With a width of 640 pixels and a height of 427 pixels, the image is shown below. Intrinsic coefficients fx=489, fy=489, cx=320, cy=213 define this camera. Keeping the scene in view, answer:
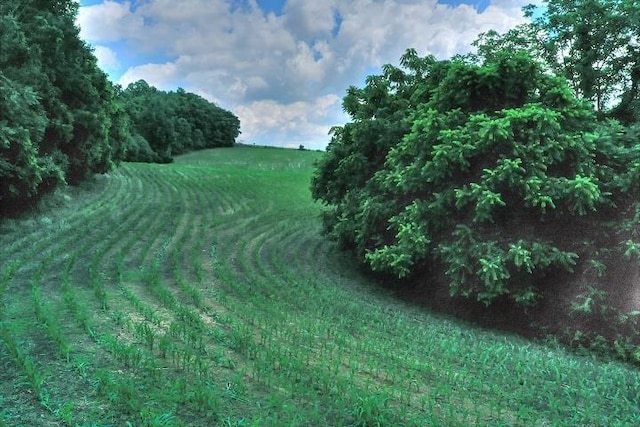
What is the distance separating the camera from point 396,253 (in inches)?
475

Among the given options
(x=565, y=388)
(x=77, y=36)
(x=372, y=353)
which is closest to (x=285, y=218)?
(x=77, y=36)

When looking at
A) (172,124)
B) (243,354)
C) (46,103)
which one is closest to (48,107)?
Answer: (46,103)

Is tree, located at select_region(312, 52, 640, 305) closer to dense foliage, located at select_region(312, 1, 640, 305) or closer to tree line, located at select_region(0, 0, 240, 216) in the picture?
dense foliage, located at select_region(312, 1, 640, 305)

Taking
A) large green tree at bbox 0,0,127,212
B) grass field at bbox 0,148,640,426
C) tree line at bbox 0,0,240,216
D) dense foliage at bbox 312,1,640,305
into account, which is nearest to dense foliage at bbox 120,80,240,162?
tree line at bbox 0,0,240,216

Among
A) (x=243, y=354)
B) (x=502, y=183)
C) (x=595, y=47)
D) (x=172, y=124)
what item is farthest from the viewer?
(x=172, y=124)

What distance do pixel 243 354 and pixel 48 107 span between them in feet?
59.4

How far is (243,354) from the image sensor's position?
25.4 feet

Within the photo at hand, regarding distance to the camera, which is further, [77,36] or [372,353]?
[77,36]

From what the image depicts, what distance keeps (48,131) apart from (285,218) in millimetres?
11389

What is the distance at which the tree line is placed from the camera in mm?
15570

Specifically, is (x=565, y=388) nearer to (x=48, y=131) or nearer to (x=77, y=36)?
(x=48, y=131)

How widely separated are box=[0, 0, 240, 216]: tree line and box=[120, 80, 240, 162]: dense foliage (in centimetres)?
3570

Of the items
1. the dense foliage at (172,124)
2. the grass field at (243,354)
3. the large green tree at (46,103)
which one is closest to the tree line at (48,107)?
the large green tree at (46,103)

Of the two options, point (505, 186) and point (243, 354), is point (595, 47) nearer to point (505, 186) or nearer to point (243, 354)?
point (505, 186)
